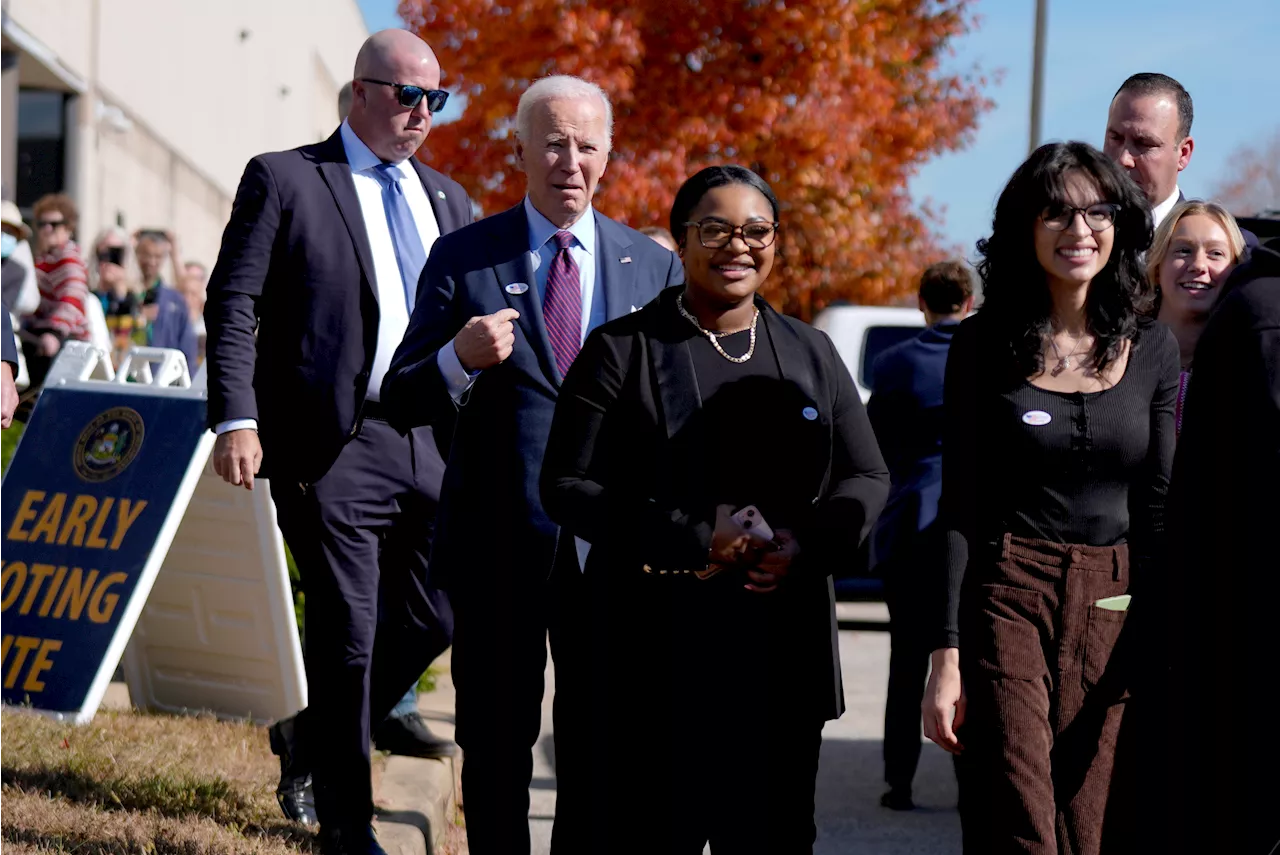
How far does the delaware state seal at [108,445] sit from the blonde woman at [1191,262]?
359cm

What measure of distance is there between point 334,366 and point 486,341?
2.69ft

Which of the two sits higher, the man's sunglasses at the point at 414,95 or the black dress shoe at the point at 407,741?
the man's sunglasses at the point at 414,95

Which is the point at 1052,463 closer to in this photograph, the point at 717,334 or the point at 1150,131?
the point at 717,334

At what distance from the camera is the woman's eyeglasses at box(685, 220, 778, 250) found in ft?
11.3

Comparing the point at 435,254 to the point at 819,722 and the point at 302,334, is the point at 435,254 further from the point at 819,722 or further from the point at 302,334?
the point at 819,722

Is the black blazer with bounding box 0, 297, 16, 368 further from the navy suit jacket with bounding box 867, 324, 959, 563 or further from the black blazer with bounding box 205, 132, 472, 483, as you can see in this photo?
the navy suit jacket with bounding box 867, 324, 959, 563

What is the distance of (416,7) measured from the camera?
17.9 meters

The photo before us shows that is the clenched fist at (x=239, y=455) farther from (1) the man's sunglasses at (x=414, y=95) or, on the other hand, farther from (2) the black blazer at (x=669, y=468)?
(2) the black blazer at (x=669, y=468)

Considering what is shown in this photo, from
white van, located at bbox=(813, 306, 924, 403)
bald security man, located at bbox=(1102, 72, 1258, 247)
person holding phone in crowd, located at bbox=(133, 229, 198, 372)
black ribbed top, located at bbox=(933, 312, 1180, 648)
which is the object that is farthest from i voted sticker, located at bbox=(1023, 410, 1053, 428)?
person holding phone in crowd, located at bbox=(133, 229, 198, 372)

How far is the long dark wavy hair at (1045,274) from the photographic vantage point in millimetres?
3418

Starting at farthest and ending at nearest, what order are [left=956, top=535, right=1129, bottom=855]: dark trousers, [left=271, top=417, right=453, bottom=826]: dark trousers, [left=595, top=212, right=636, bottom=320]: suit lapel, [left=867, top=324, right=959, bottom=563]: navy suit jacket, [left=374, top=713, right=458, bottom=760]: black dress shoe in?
[left=867, top=324, right=959, bottom=563]: navy suit jacket < [left=374, top=713, right=458, bottom=760]: black dress shoe < [left=271, top=417, right=453, bottom=826]: dark trousers < [left=595, top=212, right=636, bottom=320]: suit lapel < [left=956, top=535, right=1129, bottom=855]: dark trousers

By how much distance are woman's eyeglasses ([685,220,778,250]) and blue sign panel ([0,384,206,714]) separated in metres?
3.02

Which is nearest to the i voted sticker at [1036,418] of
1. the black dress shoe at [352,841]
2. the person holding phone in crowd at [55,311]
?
the black dress shoe at [352,841]

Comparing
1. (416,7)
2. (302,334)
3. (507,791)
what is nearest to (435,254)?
(302,334)
